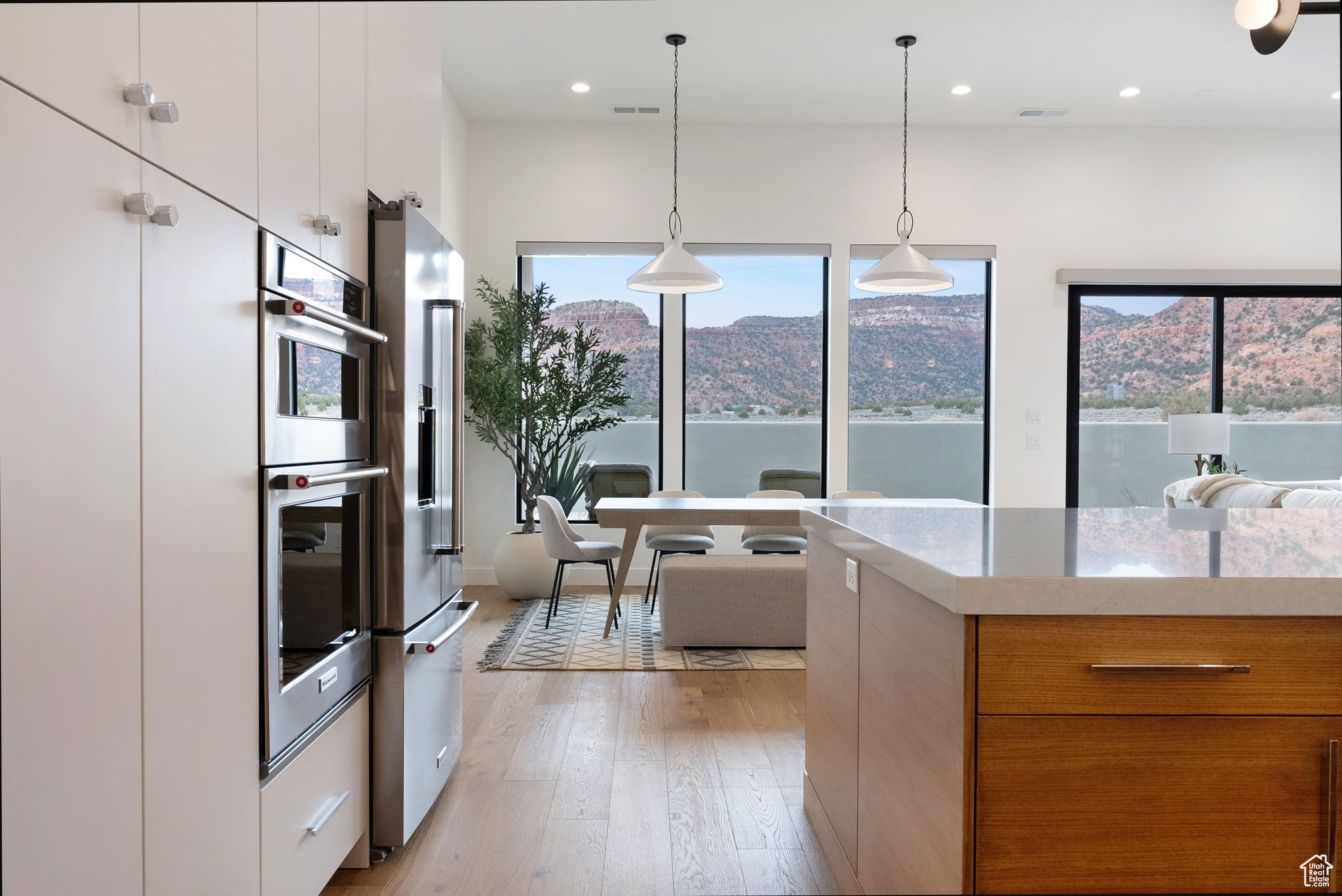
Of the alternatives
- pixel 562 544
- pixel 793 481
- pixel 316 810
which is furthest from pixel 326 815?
pixel 793 481

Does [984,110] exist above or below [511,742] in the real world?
above

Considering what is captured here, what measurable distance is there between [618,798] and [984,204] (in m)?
5.38

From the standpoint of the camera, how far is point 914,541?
149cm

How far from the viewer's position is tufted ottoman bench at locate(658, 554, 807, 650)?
438cm

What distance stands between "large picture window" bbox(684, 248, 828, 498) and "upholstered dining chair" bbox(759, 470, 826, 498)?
0.66 ft

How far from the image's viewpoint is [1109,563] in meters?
1.25

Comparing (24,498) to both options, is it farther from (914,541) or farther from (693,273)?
(693,273)

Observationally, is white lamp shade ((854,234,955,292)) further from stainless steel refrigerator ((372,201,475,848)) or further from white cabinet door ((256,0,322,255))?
white cabinet door ((256,0,322,255))

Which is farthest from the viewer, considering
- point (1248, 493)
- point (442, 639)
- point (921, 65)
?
point (921, 65)

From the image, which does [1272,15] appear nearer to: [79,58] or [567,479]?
[79,58]

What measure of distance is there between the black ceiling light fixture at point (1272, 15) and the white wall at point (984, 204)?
162 inches

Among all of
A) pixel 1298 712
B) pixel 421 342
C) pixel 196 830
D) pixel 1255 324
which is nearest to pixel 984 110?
pixel 1255 324

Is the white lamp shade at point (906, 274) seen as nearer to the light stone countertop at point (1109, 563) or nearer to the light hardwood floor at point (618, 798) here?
the light hardwood floor at point (618, 798)

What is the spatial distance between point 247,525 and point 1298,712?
1616 mm
